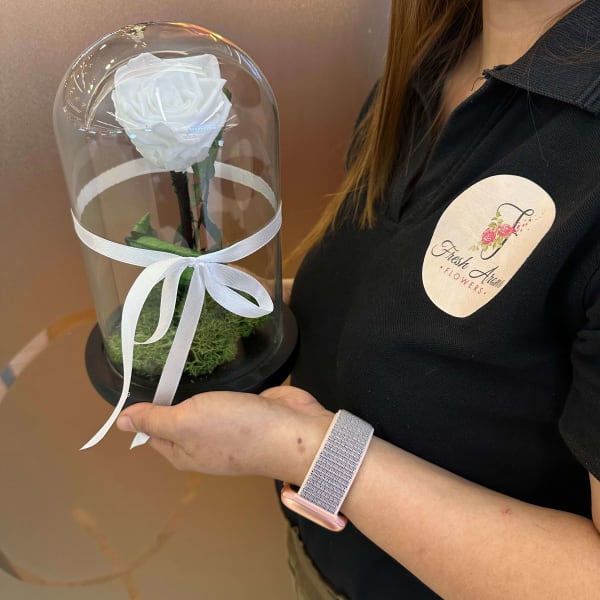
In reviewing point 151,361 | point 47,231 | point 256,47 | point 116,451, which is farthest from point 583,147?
point 116,451

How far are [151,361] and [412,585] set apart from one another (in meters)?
0.35

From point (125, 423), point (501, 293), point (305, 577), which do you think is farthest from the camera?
point (305, 577)

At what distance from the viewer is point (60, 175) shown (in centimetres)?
77

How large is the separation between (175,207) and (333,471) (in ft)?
1.03

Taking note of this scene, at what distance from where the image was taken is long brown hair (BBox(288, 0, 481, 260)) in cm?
67

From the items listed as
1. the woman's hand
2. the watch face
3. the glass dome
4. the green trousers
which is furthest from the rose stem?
the green trousers

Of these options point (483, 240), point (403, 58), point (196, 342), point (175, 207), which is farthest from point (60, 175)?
point (483, 240)

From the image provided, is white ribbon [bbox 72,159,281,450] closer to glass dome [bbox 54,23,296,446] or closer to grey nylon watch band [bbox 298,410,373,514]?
glass dome [bbox 54,23,296,446]

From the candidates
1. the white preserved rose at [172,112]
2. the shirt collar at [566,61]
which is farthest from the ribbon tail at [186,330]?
the shirt collar at [566,61]

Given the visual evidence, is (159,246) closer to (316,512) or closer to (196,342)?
(196,342)

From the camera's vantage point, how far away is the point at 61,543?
978 millimetres

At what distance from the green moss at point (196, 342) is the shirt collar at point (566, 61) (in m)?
0.33

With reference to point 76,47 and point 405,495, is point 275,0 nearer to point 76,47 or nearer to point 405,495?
point 76,47

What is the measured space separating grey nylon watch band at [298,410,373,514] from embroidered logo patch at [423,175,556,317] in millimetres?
134
